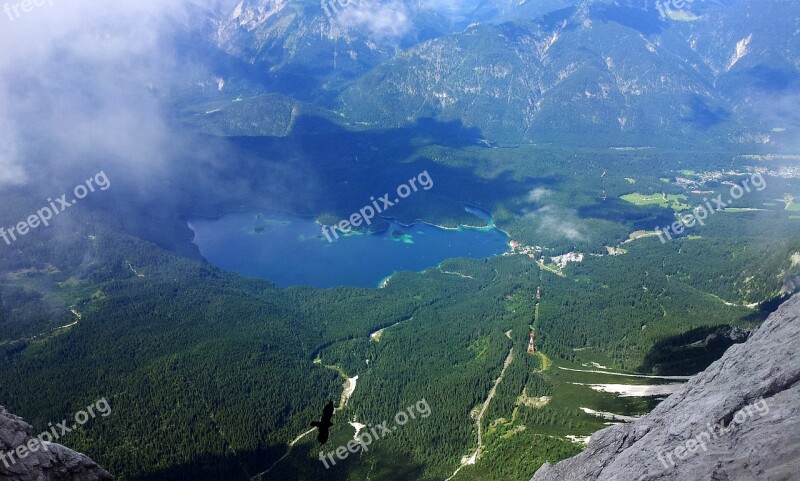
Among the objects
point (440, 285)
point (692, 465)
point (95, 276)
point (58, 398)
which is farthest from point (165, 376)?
point (692, 465)

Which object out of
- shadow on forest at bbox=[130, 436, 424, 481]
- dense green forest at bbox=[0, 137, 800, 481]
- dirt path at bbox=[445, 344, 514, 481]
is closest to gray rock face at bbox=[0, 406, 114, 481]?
dense green forest at bbox=[0, 137, 800, 481]

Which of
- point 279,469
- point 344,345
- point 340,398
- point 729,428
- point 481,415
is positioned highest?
point 344,345

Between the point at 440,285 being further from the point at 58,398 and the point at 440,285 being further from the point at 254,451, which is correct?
the point at 58,398

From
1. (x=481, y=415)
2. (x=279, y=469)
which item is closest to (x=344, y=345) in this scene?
(x=481, y=415)

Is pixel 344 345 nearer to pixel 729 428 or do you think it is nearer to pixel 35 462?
pixel 729 428

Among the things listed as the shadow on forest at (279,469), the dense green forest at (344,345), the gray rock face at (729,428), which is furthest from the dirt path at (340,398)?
the gray rock face at (729,428)

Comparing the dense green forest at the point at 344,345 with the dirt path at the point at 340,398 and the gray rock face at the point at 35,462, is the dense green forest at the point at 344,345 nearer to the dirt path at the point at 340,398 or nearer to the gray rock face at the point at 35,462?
the dirt path at the point at 340,398
